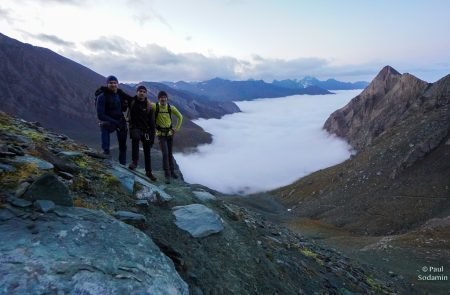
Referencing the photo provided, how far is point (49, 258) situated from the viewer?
7688mm

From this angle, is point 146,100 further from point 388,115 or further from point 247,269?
point 388,115

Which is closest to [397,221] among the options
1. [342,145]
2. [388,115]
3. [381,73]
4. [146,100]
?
[146,100]

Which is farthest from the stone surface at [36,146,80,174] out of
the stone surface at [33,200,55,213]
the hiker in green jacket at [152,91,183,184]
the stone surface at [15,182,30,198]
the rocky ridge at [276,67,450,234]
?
the rocky ridge at [276,67,450,234]

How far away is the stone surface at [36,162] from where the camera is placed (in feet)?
35.6

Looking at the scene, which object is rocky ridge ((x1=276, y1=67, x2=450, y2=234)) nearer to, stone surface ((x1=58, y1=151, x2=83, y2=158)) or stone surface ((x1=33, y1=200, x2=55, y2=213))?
stone surface ((x1=58, y1=151, x2=83, y2=158))

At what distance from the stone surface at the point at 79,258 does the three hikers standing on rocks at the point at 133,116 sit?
24.7 ft

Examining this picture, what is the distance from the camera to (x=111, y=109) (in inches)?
656

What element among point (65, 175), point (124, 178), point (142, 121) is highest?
point (142, 121)

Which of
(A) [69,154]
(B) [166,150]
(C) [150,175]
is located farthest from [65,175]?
(B) [166,150]

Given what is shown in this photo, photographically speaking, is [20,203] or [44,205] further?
[44,205]

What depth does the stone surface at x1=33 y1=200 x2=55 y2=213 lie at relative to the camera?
9.05m

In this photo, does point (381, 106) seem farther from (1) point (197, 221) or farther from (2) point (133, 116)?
(1) point (197, 221)

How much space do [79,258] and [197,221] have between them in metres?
5.92

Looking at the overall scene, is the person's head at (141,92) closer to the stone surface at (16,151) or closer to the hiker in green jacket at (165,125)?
the hiker in green jacket at (165,125)
